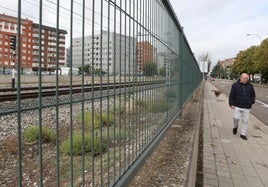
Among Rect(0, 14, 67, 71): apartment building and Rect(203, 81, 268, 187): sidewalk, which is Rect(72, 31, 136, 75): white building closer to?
Rect(0, 14, 67, 71): apartment building

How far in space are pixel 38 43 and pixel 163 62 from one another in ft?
14.0

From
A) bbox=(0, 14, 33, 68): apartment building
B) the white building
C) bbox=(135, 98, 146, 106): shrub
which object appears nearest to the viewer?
bbox=(0, 14, 33, 68): apartment building

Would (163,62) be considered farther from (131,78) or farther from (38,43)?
(38,43)

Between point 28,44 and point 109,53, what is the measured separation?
1.16 meters

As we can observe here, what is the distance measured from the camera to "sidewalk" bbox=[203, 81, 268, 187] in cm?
441

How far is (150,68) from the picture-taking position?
4.34 m

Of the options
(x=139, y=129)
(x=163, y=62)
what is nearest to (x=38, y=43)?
(x=139, y=129)

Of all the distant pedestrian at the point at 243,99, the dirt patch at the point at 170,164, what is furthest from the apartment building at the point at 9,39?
the distant pedestrian at the point at 243,99

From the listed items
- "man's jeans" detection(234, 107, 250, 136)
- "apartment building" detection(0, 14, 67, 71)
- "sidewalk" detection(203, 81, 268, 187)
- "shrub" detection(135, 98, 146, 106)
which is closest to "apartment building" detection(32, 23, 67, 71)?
"apartment building" detection(0, 14, 67, 71)

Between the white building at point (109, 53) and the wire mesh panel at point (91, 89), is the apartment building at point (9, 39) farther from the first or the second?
the white building at point (109, 53)

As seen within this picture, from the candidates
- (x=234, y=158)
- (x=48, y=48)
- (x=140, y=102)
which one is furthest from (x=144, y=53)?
(x=234, y=158)

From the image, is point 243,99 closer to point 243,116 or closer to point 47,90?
point 243,116

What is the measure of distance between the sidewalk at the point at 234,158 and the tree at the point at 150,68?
179 cm

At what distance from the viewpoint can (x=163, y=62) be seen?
5.60 m
